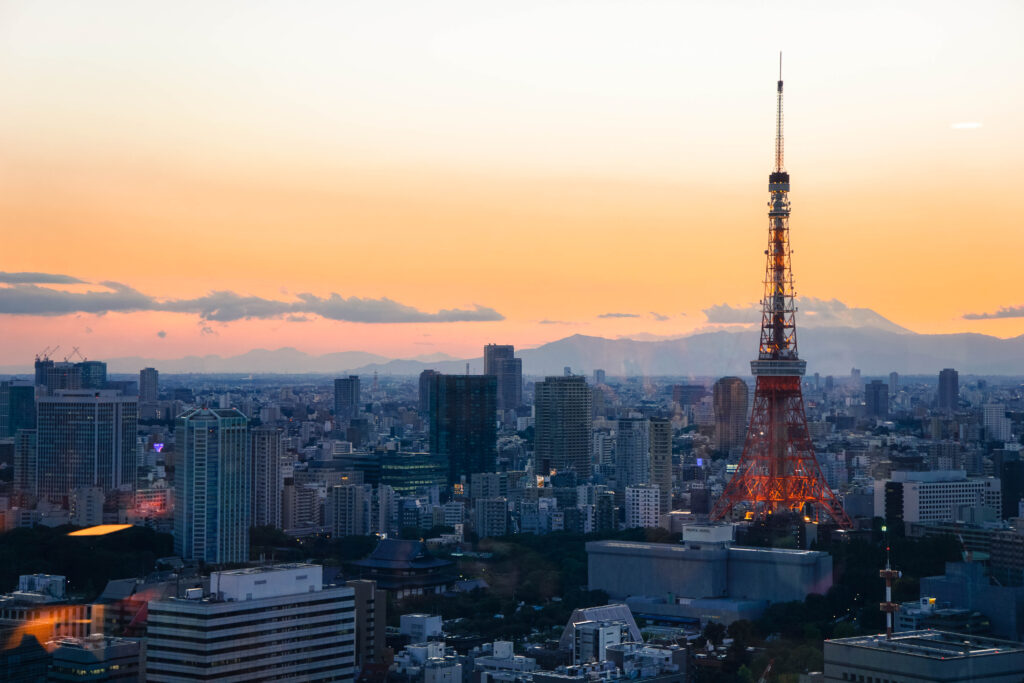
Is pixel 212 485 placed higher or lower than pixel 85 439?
lower

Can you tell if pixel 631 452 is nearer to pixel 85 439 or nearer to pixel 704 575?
pixel 85 439

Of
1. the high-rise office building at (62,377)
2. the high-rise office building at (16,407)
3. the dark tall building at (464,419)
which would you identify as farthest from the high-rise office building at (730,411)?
the high-rise office building at (16,407)

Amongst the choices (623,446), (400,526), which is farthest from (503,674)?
(623,446)

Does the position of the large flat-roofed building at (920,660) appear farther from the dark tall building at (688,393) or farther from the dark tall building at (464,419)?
the dark tall building at (464,419)

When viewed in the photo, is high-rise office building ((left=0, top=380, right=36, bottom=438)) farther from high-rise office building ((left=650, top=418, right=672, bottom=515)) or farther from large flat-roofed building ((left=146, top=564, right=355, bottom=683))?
large flat-roofed building ((left=146, top=564, right=355, bottom=683))

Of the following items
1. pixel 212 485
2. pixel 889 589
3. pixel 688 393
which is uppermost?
pixel 688 393

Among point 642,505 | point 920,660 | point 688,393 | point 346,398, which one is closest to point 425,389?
point 346,398

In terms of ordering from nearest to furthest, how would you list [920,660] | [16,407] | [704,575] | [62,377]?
[920,660], [704,575], [62,377], [16,407]
